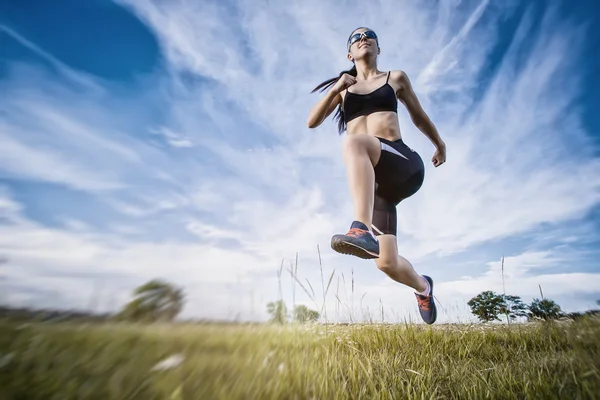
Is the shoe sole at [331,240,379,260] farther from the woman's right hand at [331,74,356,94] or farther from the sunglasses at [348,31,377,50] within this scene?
the sunglasses at [348,31,377,50]

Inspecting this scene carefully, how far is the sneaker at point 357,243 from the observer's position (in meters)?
2.78

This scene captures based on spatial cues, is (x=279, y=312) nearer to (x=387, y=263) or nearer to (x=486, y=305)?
(x=387, y=263)

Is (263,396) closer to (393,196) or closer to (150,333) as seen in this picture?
(150,333)

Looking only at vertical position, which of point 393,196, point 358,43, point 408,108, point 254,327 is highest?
point 358,43

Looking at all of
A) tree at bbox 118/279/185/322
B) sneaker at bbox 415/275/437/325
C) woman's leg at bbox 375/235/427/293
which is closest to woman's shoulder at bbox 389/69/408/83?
woman's leg at bbox 375/235/427/293

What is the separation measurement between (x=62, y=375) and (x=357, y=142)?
9.83ft

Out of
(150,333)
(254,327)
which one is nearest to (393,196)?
(254,327)

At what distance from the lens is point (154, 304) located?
31.5 inches

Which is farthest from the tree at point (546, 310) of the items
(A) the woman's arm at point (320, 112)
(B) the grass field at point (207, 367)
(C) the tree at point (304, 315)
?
(A) the woman's arm at point (320, 112)

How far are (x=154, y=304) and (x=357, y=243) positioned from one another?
215 centimetres

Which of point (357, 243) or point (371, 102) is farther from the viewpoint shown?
point (371, 102)

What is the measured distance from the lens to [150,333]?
2.75 feet

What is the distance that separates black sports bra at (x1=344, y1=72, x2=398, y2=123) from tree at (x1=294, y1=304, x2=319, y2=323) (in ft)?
8.02

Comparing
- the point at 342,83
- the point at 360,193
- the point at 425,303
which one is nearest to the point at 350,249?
the point at 360,193
